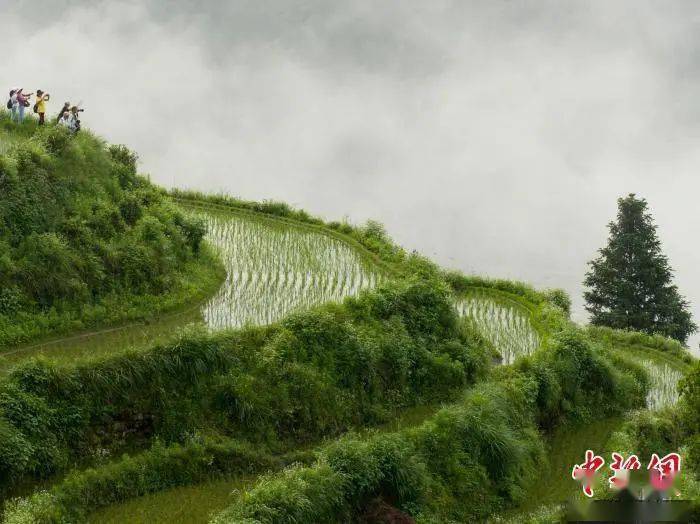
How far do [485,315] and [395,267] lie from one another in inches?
77.6

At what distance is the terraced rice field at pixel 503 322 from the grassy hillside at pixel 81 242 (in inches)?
200

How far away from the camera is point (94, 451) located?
34.9ft

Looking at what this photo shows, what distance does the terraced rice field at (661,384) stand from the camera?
15672 millimetres

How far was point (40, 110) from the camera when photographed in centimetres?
1675

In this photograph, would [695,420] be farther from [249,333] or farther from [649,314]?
[649,314]

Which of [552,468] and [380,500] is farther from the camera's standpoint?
[552,468]

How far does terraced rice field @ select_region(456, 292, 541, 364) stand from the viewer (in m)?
16.1

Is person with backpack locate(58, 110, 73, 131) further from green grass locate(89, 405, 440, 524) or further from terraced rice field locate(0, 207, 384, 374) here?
green grass locate(89, 405, 440, 524)

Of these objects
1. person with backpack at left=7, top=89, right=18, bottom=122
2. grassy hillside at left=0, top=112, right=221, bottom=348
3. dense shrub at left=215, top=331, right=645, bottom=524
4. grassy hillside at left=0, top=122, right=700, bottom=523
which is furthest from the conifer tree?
person with backpack at left=7, top=89, right=18, bottom=122

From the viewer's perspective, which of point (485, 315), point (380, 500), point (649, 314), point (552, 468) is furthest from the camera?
point (649, 314)

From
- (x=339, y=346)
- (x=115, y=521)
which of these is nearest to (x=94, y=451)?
(x=115, y=521)

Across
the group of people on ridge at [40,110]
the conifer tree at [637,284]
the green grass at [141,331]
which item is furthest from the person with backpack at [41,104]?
the conifer tree at [637,284]

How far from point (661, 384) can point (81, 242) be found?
1050 cm

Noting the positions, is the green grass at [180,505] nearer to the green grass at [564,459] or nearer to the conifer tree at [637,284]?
the green grass at [564,459]
